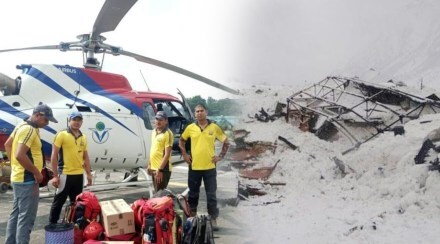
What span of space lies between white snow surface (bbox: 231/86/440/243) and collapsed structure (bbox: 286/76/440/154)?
1.4 inches

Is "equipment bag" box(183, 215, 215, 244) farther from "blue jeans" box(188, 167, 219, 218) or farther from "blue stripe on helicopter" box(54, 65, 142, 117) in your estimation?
"blue stripe on helicopter" box(54, 65, 142, 117)

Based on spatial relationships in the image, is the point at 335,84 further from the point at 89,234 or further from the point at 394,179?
the point at 89,234

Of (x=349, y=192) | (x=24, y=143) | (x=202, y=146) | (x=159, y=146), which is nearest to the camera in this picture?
(x=349, y=192)

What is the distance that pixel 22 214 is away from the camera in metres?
3.49

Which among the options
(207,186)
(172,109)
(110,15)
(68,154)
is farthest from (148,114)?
(207,186)

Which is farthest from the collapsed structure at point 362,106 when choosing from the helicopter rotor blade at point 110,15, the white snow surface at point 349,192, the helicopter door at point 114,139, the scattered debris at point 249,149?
the helicopter door at point 114,139

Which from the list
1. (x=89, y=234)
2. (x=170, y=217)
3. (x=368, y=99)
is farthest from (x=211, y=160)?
(x=368, y=99)

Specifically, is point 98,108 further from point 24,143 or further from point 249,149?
point 249,149

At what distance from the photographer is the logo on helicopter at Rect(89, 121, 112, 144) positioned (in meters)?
5.78

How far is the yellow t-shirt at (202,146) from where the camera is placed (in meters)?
3.99

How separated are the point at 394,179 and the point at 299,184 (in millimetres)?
409

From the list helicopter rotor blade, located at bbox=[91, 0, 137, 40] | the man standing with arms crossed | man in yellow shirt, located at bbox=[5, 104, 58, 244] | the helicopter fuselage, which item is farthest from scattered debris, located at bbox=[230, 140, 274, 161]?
the helicopter fuselage

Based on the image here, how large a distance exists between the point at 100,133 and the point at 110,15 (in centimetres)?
175

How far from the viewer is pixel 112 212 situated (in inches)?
131
